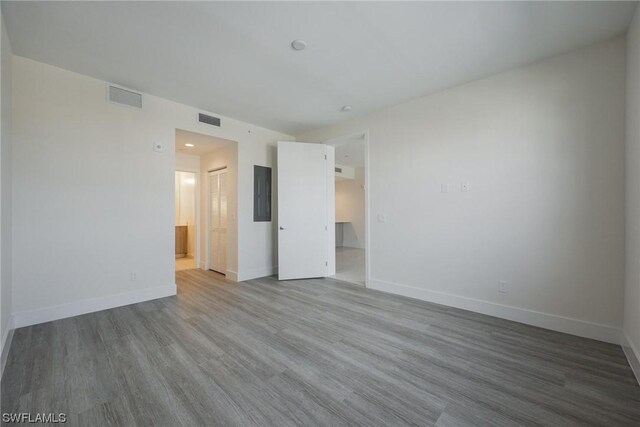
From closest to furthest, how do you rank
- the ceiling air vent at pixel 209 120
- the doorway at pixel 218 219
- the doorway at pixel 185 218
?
the ceiling air vent at pixel 209 120 → the doorway at pixel 218 219 → the doorway at pixel 185 218

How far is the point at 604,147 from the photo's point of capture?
2219mm

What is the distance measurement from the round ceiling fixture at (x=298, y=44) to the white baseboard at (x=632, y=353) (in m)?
3.59

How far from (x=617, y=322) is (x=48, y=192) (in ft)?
18.7

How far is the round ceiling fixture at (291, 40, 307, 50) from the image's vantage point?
2248 mm

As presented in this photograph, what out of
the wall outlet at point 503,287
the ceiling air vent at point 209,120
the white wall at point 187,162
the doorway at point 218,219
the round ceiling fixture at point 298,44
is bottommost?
the wall outlet at point 503,287

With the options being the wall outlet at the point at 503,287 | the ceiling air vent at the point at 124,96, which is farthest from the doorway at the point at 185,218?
the wall outlet at the point at 503,287

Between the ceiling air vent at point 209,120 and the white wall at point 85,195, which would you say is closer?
the white wall at point 85,195

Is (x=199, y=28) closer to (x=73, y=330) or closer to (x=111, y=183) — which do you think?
(x=111, y=183)

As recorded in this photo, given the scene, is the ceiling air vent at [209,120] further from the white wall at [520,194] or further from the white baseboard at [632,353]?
the white baseboard at [632,353]

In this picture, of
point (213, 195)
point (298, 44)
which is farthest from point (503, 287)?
point (213, 195)

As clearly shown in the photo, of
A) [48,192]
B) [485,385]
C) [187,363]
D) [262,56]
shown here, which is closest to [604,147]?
[485,385]

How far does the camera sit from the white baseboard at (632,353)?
1738mm

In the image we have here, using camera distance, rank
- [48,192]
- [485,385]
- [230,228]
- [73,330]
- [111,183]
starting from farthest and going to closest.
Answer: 1. [230,228]
2. [111,183]
3. [48,192]
4. [73,330]
5. [485,385]

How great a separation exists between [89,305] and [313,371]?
2837 mm
